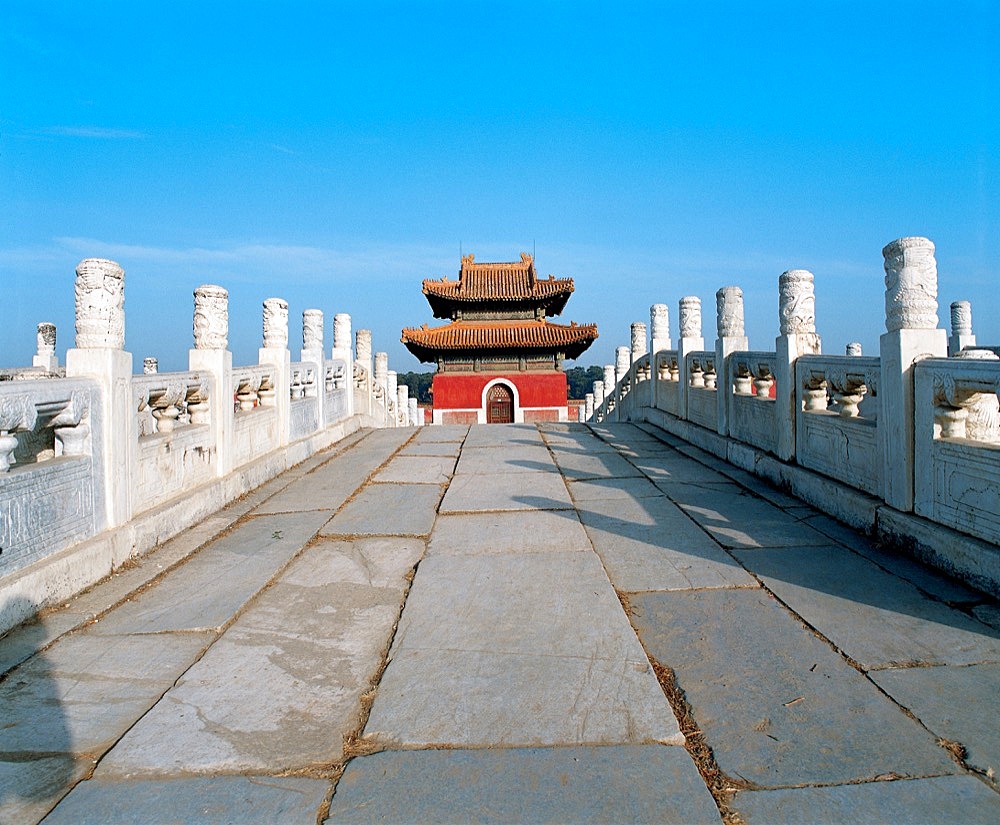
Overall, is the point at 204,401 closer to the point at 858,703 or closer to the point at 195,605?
the point at 195,605

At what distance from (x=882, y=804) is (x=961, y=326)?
1139cm

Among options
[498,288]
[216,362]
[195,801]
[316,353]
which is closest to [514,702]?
[195,801]

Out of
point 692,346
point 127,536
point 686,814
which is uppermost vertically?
point 692,346

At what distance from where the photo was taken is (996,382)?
9.83 ft

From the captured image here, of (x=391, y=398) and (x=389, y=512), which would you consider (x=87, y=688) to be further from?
(x=391, y=398)

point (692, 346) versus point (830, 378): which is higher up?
point (692, 346)

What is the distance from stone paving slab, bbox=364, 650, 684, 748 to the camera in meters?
1.95

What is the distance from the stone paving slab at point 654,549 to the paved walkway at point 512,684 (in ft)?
0.08

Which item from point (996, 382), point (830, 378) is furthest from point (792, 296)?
point (996, 382)

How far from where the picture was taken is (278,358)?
6988 millimetres

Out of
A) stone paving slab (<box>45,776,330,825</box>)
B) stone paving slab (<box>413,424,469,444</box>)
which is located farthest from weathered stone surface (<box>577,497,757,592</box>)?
stone paving slab (<box>413,424,469,444</box>)

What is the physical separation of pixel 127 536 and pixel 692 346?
6937 millimetres

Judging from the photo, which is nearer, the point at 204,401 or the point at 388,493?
the point at 204,401

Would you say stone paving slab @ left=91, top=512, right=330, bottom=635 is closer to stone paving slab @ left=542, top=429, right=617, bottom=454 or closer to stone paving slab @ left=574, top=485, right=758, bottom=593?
stone paving slab @ left=574, top=485, right=758, bottom=593
